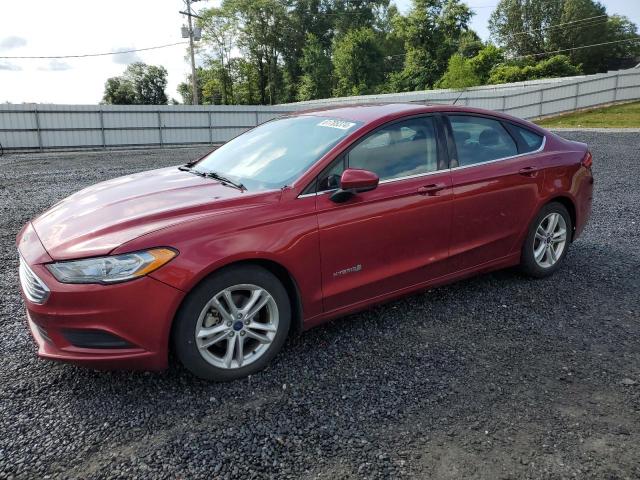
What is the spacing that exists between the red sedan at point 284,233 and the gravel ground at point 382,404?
275mm

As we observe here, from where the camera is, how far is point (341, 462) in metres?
2.29

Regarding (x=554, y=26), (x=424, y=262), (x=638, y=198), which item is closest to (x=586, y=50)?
(x=554, y=26)

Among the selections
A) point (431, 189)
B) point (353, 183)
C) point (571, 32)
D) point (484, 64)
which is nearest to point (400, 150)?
point (431, 189)

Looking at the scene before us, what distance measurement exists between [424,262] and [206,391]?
1.79 meters

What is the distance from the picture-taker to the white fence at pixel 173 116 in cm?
1928

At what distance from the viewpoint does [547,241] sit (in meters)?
4.47

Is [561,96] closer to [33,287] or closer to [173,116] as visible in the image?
[173,116]

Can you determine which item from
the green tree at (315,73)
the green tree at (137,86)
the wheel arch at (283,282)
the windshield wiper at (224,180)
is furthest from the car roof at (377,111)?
the green tree at (137,86)

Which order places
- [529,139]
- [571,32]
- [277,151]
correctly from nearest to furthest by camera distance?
[277,151] < [529,139] < [571,32]

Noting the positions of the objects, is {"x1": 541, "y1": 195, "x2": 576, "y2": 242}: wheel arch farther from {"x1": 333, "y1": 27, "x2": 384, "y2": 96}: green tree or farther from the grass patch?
{"x1": 333, "y1": 27, "x2": 384, "y2": 96}: green tree

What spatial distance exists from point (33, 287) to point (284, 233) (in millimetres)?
1428

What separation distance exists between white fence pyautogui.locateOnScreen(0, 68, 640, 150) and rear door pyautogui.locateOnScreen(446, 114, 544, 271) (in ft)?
49.0

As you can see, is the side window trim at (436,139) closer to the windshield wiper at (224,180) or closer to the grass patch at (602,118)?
the windshield wiper at (224,180)

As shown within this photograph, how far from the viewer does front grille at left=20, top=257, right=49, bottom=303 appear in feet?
8.65
